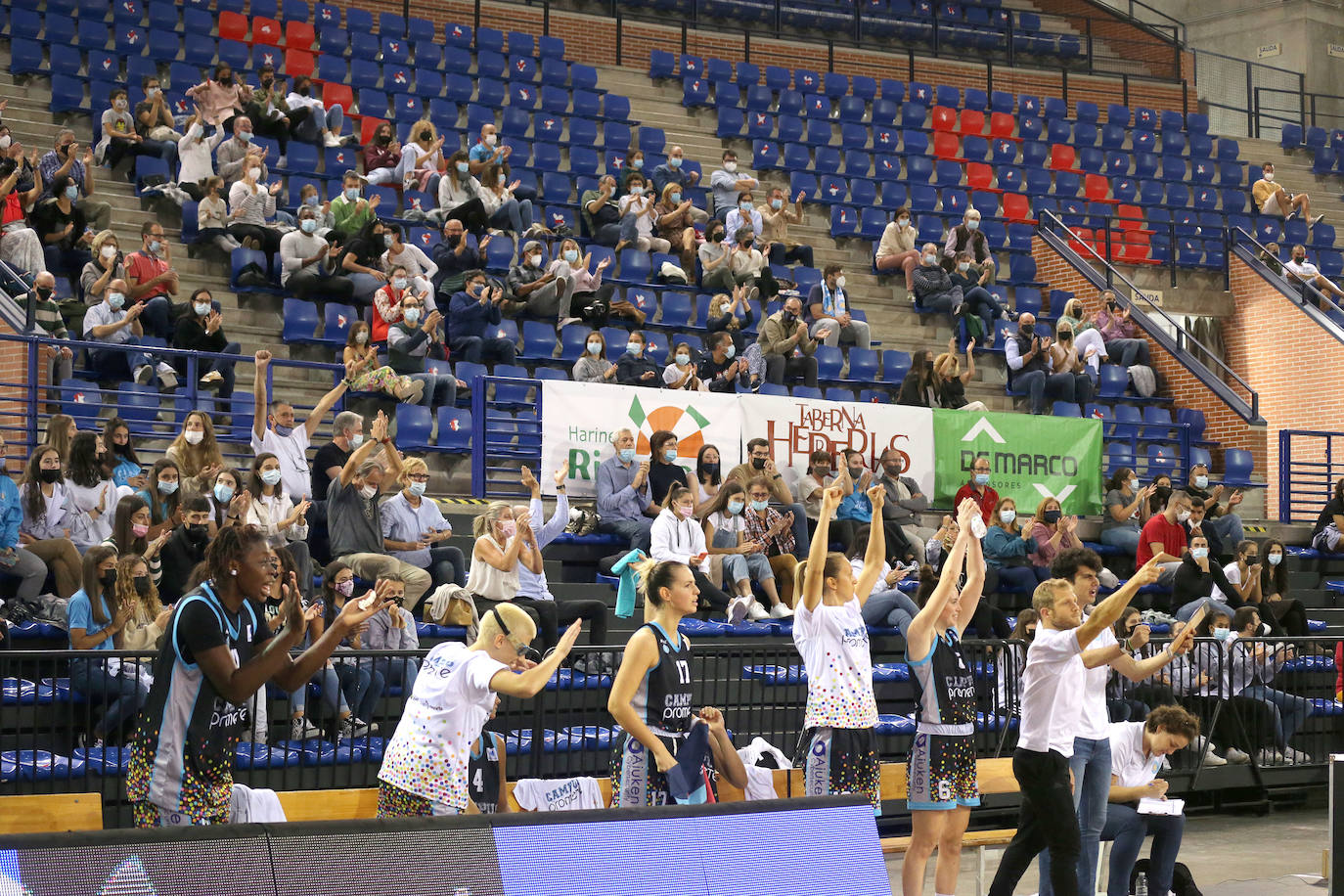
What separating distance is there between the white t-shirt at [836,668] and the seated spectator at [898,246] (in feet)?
44.3

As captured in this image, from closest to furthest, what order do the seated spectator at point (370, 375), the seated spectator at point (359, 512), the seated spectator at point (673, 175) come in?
the seated spectator at point (359, 512) < the seated spectator at point (370, 375) < the seated spectator at point (673, 175)

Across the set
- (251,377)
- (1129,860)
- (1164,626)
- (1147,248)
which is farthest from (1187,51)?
(1129,860)

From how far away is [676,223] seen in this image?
19.7 meters

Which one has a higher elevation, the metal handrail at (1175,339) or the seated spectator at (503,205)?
the seated spectator at (503,205)

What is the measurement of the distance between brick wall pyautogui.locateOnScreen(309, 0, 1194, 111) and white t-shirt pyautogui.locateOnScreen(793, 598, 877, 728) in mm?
19130

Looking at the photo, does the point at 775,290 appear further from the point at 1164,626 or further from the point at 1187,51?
the point at 1187,51

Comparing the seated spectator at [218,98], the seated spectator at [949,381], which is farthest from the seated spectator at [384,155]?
the seated spectator at [949,381]

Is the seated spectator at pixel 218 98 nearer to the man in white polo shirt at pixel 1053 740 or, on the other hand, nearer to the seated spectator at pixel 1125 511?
the seated spectator at pixel 1125 511

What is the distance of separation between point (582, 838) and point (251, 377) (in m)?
10.7

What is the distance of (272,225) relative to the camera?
16.2 m

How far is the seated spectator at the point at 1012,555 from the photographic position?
1438cm

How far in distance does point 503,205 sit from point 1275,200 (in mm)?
13574

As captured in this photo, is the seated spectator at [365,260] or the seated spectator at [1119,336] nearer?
the seated spectator at [365,260]

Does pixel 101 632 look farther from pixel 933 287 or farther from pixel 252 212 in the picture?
pixel 933 287
